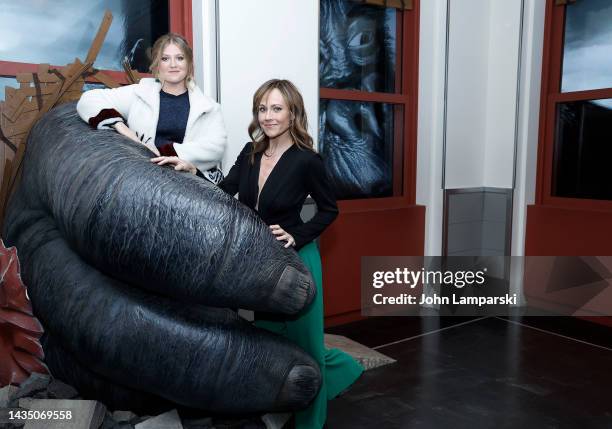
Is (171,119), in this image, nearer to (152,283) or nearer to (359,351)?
(152,283)

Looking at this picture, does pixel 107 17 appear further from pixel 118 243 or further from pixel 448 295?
pixel 448 295

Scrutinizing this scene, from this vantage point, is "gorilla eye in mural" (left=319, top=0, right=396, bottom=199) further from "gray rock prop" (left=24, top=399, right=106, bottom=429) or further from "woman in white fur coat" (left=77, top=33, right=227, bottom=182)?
"gray rock prop" (left=24, top=399, right=106, bottom=429)

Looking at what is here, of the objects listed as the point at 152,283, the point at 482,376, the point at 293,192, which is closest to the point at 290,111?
the point at 293,192

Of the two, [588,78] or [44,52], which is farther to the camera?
[588,78]

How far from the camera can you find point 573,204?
3.68 meters

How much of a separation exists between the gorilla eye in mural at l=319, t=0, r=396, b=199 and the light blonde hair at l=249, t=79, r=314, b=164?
154cm

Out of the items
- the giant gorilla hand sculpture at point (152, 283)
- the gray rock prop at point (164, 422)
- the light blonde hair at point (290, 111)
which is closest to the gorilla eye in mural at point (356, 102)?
the light blonde hair at point (290, 111)

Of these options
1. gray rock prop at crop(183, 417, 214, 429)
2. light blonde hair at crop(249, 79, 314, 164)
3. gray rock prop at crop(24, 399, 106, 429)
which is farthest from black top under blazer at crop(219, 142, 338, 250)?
gray rock prop at crop(24, 399, 106, 429)

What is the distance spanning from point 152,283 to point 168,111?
2.29ft

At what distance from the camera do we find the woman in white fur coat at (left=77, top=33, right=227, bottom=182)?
1953 millimetres

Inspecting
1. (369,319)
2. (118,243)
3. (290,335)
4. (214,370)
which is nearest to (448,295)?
(369,319)

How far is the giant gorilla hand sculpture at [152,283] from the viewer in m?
1.58

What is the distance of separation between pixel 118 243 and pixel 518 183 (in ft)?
9.78

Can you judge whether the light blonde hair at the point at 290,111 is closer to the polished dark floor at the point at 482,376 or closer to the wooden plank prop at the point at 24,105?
the wooden plank prop at the point at 24,105
